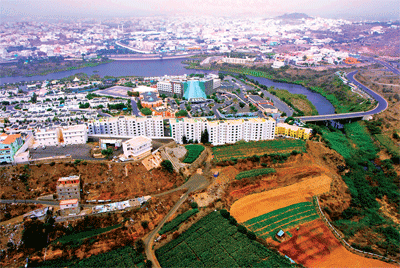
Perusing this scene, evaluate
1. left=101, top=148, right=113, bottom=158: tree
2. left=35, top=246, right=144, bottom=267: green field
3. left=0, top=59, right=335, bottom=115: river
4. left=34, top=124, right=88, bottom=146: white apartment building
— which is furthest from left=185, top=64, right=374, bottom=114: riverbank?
left=35, top=246, right=144, bottom=267: green field

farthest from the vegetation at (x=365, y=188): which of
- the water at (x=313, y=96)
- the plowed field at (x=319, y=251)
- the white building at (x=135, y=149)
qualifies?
the white building at (x=135, y=149)

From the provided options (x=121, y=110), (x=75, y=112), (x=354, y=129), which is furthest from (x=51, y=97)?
(x=354, y=129)

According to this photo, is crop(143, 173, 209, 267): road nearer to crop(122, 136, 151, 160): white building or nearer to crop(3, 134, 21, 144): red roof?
crop(122, 136, 151, 160): white building

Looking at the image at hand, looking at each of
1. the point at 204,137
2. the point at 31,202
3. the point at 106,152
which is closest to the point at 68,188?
the point at 31,202

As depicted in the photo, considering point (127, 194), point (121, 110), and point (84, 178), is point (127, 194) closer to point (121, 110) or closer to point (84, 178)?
point (84, 178)

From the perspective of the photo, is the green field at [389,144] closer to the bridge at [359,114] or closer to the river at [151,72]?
the bridge at [359,114]

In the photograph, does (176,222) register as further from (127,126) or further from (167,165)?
(127,126)
